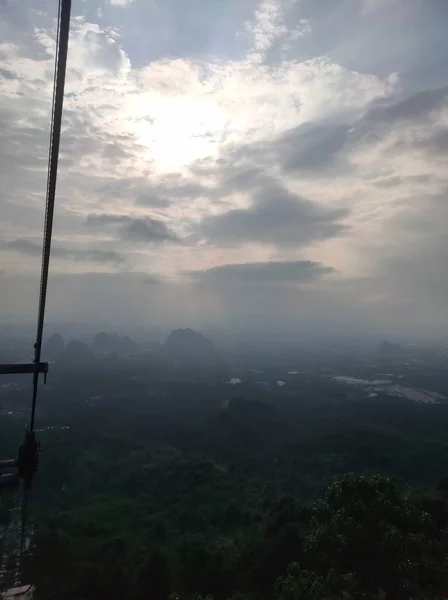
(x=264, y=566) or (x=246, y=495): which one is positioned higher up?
(x=264, y=566)

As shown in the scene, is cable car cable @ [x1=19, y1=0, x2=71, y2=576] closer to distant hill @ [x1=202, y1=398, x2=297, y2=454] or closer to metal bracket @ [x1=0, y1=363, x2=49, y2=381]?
metal bracket @ [x1=0, y1=363, x2=49, y2=381]

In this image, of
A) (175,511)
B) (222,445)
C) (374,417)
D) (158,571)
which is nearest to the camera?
(158,571)

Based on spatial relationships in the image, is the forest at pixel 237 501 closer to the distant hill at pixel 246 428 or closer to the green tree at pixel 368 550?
the green tree at pixel 368 550

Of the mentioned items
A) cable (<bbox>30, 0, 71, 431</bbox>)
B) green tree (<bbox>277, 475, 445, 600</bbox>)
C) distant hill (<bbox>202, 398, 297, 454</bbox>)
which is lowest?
distant hill (<bbox>202, 398, 297, 454</bbox>)

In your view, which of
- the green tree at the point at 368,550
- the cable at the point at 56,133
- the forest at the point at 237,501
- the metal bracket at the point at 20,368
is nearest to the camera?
the cable at the point at 56,133

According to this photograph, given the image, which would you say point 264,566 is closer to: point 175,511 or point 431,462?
point 175,511

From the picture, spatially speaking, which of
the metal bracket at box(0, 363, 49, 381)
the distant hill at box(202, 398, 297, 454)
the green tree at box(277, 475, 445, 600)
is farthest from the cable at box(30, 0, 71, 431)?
the distant hill at box(202, 398, 297, 454)

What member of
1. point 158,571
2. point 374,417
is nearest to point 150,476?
point 158,571

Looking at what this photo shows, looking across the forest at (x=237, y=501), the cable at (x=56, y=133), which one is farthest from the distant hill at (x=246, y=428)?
the cable at (x=56, y=133)
